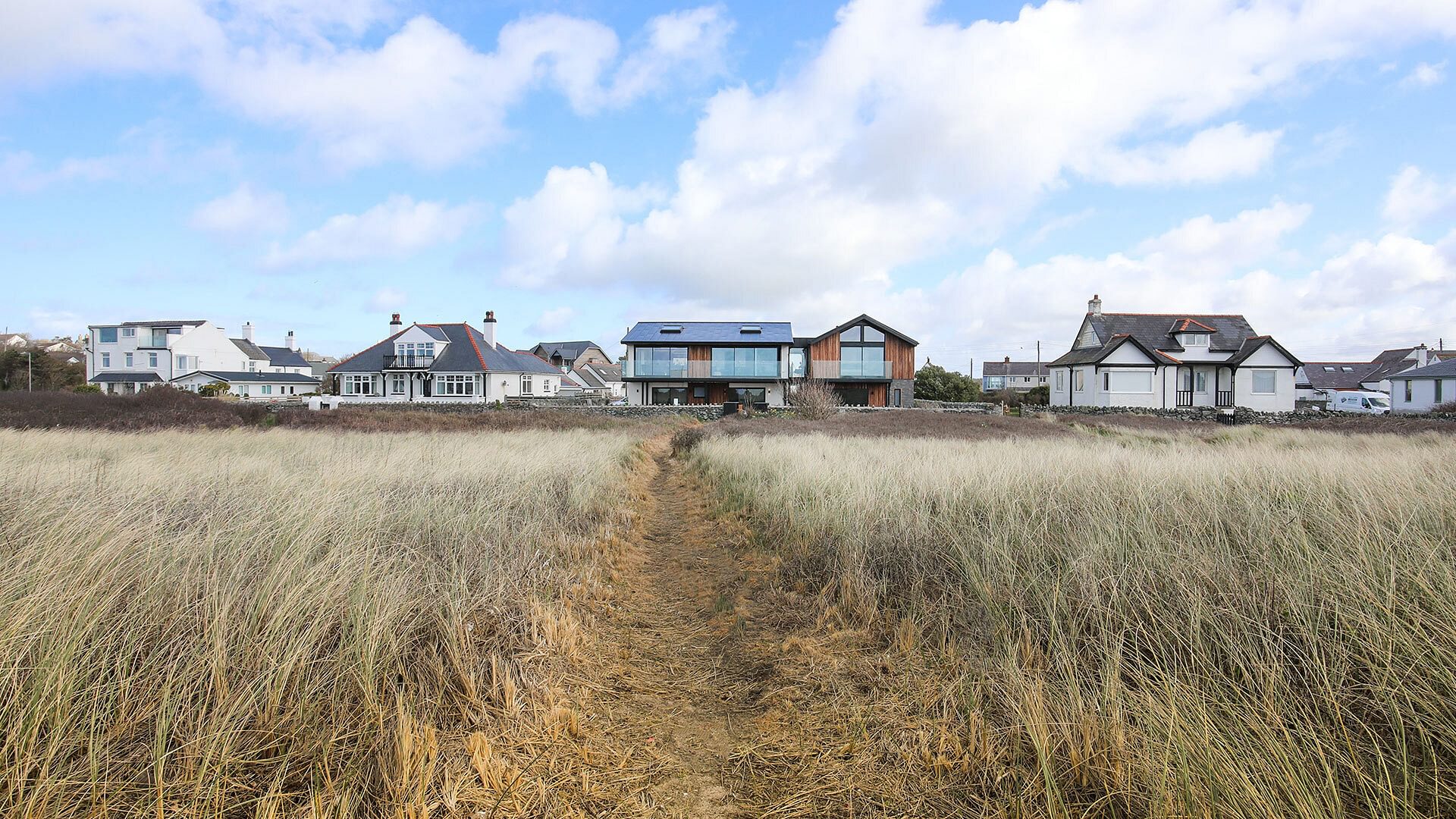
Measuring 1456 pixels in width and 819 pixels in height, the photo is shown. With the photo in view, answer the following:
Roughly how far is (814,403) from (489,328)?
35.2 m

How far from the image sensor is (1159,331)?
42.9 meters

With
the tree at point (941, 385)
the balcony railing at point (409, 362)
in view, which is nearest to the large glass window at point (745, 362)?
the tree at point (941, 385)

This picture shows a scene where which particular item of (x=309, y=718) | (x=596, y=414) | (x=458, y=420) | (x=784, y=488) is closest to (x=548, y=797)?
(x=309, y=718)

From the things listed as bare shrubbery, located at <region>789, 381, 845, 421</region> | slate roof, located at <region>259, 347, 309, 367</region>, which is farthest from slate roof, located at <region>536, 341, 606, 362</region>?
bare shrubbery, located at <region>789, 381, 845, 421</region>

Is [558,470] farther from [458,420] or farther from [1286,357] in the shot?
[1286,357]

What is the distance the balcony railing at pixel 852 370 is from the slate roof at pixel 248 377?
56488 millimetres

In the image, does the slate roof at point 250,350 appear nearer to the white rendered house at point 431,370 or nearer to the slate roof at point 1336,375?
the white rendered house at point 431,370

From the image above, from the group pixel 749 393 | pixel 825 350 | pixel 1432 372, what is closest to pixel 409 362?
pixel 749 393

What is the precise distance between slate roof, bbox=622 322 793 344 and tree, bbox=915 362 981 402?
13962 millimetres

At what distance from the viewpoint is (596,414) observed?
110 ft

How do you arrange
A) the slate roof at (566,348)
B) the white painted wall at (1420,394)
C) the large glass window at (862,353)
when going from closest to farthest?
the white painted wall at (1420,394), the large glass window at (862,353), the slate roof at (566,348)

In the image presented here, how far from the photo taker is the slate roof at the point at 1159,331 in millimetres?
41219

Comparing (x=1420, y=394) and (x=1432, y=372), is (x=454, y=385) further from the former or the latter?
(x=1420, y=394)

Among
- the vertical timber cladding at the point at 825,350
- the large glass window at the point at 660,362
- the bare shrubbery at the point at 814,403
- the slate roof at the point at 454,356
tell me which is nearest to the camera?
the bare shrubbery at the point at 814,403
